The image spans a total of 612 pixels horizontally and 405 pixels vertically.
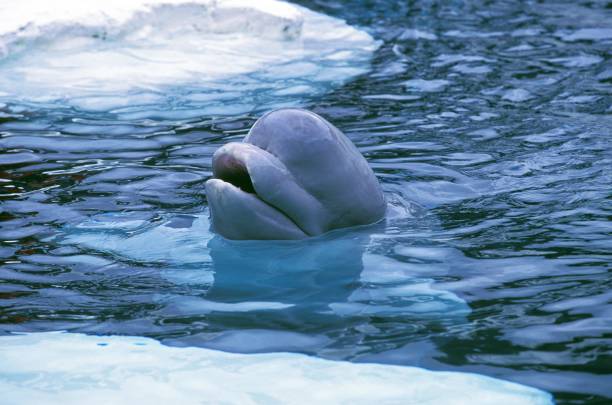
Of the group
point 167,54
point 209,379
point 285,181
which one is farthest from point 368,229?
point 167,54

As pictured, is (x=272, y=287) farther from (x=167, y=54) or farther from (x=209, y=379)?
(x=167, y=54)

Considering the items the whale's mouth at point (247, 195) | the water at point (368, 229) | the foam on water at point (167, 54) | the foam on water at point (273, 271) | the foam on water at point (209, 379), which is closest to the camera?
the foam on water at point (209, 379)

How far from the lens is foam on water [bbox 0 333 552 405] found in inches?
126

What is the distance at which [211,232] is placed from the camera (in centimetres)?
487

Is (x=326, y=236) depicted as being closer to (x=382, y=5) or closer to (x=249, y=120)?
(x=249, y=120)

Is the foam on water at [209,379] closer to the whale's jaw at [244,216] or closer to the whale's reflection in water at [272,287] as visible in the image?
the whale's reflection in water at [272,287]

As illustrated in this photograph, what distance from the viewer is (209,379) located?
3.36 m

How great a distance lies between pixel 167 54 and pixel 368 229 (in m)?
4.69

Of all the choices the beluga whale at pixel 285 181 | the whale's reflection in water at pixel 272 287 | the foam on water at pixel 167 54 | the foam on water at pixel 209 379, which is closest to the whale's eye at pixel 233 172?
the beluga whale at pixel 285 181

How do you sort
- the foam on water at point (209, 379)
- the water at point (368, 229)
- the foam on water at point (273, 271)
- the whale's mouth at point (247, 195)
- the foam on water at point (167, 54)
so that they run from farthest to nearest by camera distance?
the foam on water at point (167, 54) → the whale's mouth at point (247, 195) → the foam on water at point (273, 271) → the water at point (368, 229) → the foam on water at point (209, 379)

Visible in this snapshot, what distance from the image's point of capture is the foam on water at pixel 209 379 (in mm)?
3197

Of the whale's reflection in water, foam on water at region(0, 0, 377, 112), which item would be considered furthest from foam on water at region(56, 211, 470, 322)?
foam on water at region(0, 0, 377, 112)

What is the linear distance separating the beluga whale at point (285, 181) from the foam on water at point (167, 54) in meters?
3.05

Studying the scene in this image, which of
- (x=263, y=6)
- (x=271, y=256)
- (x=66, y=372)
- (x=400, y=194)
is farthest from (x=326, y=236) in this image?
(x=263, y=6)
